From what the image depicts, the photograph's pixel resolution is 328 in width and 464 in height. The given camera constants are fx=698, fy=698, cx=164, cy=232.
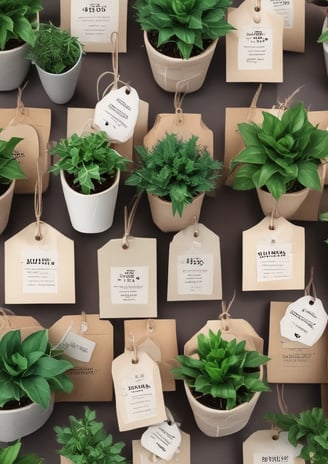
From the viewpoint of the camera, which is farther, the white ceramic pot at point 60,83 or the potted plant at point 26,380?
the white ceramic pot at point 60,83

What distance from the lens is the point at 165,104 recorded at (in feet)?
4.68

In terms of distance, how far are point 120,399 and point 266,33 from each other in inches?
30.4

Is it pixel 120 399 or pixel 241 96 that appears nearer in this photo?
pixel 120 399

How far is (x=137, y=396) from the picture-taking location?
4.28 ft

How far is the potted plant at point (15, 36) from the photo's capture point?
4.17 ft

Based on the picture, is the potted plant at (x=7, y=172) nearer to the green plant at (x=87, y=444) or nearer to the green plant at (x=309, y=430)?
the green plant at (x=87, y=444)

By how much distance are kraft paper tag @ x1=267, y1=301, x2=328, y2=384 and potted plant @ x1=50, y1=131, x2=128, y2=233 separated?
1.33 feet

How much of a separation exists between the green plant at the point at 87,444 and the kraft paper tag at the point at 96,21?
2.38ft

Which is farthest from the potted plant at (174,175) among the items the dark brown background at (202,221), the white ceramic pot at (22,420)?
the white ceramic pot at (22,420)

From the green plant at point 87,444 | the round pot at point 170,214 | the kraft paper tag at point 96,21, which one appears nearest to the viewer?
the green plant at point 87,444

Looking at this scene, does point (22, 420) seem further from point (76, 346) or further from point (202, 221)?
point (202, 221)

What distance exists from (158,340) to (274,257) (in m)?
0.28

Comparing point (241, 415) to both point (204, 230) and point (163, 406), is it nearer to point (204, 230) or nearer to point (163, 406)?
point (163, 406)

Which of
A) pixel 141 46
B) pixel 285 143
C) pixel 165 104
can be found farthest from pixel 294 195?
pixel 141 46
